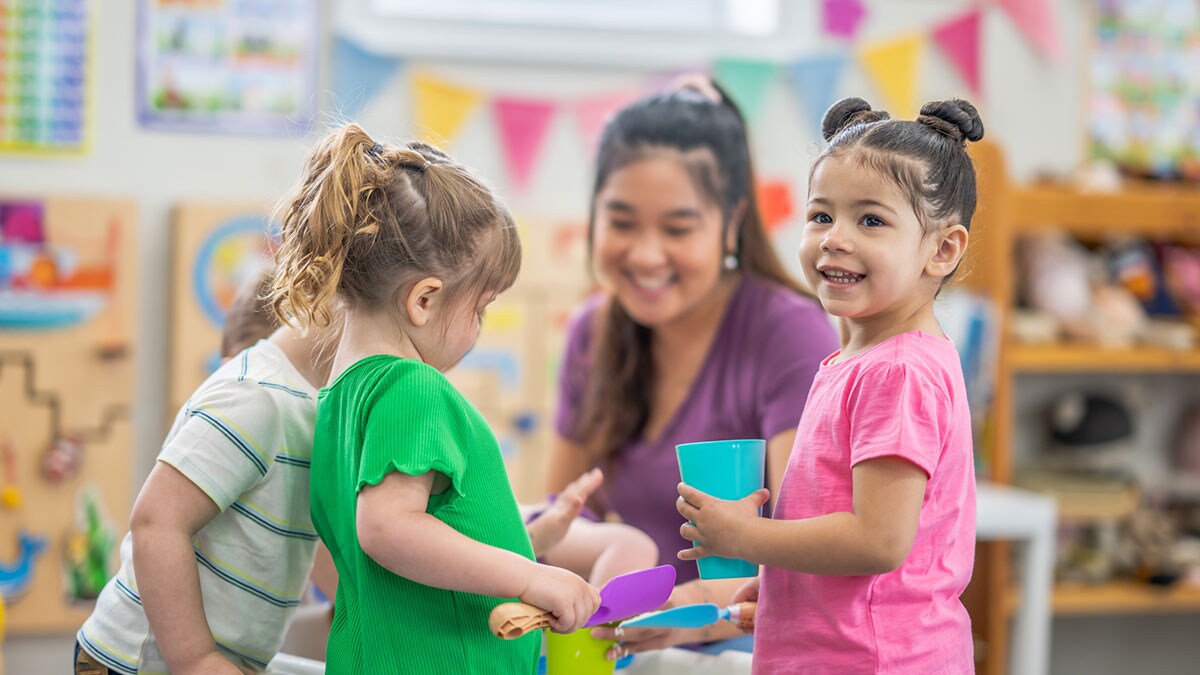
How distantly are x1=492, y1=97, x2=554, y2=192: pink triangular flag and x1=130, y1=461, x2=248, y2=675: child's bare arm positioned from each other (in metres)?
1.71

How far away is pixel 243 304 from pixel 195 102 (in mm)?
1322

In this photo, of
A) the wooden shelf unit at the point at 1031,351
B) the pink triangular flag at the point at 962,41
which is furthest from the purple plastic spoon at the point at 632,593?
the pink triangular flag at the point at 962,41

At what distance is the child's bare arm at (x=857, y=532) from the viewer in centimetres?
88

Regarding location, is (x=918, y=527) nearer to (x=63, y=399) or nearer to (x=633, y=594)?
(x=633, y=594)

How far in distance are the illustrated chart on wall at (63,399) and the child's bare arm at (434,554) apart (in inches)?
64.3

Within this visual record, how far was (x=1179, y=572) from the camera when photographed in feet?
8.97

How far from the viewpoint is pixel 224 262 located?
2404mm

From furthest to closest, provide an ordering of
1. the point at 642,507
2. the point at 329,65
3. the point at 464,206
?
the point at 329,65 → the point at 642,507 → the point at 464,206

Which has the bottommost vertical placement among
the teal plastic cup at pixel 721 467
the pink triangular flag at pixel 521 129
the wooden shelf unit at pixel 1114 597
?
the wooden shelf unit at pixel 1114 597

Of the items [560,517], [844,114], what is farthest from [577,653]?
[844,114]

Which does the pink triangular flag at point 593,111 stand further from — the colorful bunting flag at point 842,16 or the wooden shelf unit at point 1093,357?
the wooden shelf unit at point 1093,357

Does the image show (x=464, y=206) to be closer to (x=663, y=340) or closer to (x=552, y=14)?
(x=663, y=340)

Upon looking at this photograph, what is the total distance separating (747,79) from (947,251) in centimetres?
185

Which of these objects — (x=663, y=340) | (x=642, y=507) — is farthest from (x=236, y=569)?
(x=663, y=340)
